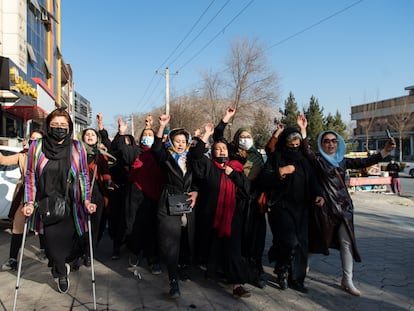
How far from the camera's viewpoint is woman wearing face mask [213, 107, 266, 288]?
4.39 metres

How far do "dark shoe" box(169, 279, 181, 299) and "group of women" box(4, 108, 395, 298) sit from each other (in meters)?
0.01

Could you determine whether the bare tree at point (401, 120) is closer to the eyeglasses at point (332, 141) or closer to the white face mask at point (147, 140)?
the eyeglasses at point (332, 141)

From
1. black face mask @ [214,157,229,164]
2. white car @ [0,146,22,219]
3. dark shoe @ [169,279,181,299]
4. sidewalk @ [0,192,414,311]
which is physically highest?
black face mask @ [214,157,229,164]

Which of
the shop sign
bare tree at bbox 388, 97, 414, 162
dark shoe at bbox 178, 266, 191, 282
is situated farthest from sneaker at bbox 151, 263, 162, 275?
bare tree at bbox 388, 97, 414, 162

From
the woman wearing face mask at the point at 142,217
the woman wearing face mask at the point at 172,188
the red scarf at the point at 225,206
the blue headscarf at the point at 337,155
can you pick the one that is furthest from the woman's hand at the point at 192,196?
the blue headscarf at the point at 337,155

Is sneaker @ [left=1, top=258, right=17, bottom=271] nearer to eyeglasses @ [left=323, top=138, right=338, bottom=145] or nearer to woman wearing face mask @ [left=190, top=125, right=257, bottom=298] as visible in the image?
woman wearing face mask @ [left=190, top=125, right=257, bottom=298]

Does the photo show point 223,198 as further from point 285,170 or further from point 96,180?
point 96,180

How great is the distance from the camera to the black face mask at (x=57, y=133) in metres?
3.89

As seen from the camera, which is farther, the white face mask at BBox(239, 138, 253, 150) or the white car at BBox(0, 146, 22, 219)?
the white car at BBox(0, 146, 22, 219)

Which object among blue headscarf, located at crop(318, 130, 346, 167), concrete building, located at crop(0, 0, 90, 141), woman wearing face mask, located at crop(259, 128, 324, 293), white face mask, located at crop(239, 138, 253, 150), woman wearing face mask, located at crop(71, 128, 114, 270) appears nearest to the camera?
woman wearing face mask, located at crop(259, 128, 324, 293)

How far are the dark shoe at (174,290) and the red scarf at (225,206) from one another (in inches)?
26.7

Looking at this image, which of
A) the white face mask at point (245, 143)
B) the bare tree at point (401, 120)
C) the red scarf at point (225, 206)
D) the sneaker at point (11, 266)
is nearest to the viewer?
the red scarf at point (225, 206)

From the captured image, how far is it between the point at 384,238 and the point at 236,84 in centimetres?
3154

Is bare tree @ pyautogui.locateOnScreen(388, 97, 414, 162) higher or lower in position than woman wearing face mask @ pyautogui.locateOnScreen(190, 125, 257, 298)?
higher
